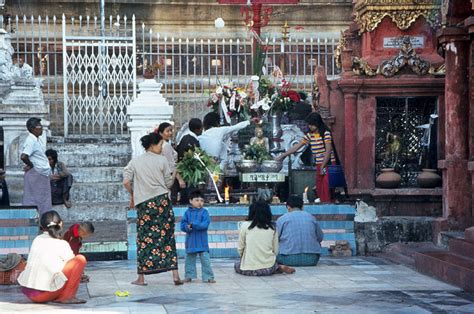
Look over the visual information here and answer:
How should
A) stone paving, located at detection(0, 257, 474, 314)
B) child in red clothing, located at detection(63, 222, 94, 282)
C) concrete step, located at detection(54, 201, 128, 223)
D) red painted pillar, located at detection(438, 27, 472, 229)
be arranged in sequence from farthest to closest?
concrete step, located at detection(54, 201, 128, 223) < red painted pillar, located at detection(438, 27, 472, 229) < child in red clothing, located at detection(63, 222, 94, 282) < stone paving, located at detection(0, 257, 474, 314)

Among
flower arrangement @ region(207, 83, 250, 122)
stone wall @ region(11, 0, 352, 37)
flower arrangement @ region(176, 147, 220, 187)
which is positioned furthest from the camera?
stone wall @ region(11, 0, 352, 37)

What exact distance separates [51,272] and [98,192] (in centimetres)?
752

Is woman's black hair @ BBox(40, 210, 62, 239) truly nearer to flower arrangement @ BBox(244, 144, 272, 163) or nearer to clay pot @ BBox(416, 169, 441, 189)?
flower arrangement @ BBox(244, 144, 272, 163)

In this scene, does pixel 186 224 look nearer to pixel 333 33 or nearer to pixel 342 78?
pixel 342 78

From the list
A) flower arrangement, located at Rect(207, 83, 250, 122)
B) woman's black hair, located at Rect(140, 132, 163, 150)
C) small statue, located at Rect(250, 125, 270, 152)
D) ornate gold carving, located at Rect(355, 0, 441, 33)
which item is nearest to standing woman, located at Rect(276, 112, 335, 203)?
small statue, located at Rect(250, 125, 270, 152)

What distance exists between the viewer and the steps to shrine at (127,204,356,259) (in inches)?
640

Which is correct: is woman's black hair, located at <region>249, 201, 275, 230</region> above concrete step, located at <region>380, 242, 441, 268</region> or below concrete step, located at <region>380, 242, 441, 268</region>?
above

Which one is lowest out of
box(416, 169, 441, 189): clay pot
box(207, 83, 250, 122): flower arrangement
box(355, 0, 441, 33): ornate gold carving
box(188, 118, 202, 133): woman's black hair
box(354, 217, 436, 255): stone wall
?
box(354, 217, 436, 255): stone wall

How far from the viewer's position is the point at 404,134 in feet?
60.1

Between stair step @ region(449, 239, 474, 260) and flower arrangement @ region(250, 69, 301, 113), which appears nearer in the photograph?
stair step @ region(449, 239, 474, 260)

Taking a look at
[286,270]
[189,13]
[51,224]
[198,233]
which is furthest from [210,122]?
A: [189,13]

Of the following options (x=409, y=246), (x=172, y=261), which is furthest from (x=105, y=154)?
(x=172, y=261)

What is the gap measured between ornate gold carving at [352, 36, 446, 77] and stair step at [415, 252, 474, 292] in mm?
3801

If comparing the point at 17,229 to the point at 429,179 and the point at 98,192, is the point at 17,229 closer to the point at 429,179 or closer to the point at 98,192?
the point at 98,192
